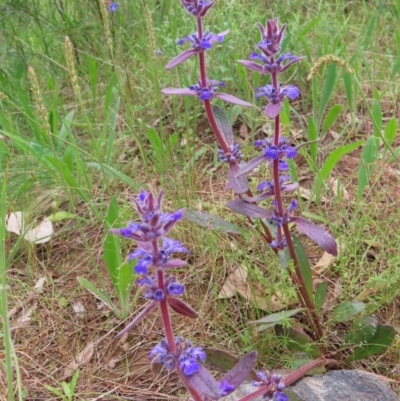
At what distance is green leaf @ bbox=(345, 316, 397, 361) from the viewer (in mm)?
1678

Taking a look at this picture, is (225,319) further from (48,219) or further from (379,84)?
(379,84)

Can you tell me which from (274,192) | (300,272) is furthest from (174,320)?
(274,192)

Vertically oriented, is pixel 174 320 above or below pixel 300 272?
below

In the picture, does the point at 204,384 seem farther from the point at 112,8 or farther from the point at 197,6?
the point at 112,8

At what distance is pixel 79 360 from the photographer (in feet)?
6.43

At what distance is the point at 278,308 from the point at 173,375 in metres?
0.44

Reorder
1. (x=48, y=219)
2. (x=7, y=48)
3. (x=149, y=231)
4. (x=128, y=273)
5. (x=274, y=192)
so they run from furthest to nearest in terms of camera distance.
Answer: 1. (x=7, y=48)
2. (x=48, y=219)
3. (x=128, y=273)
4. (x=274, y=192)
5. (x=149, y=231)

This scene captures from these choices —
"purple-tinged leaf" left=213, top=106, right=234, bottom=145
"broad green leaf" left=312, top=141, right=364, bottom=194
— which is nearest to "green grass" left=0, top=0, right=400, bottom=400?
"broad green leaf" left=312, top=141, right=364, bottom=194

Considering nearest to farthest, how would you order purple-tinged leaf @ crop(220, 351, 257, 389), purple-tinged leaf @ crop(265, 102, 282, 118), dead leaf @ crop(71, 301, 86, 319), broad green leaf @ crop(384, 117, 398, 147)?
purple-tinged leaf @ crop(220, 351, 257, 389) → purple-tinged leaf @ crop(265, 102, 282, 118) → dead leaf @ crop(71, 301, 86, 319) → broad green leaf @ crop(384, 117, 398, 147)

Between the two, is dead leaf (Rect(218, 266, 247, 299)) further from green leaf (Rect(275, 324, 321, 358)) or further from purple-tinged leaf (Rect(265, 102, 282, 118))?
purple-tinged leaf (Rect(265, 102, 282, 118))

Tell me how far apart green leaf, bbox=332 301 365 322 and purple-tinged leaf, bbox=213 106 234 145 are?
0.66 meters

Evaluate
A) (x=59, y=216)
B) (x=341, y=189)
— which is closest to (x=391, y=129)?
(x=341, y=189)

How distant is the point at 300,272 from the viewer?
175cm

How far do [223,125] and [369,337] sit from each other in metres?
0.84
